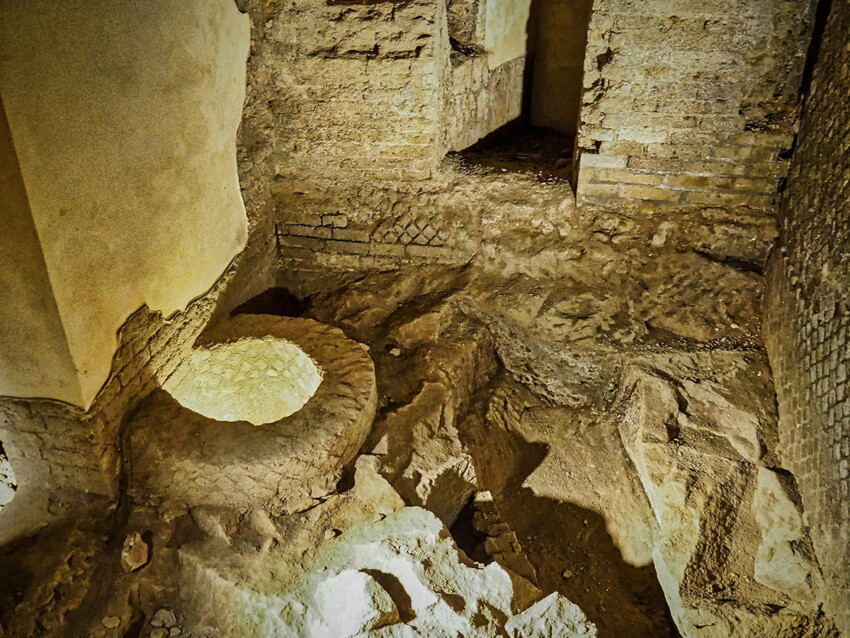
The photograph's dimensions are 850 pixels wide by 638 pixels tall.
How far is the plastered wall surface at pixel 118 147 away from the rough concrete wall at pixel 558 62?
2908 mm

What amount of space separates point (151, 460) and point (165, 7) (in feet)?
6.29

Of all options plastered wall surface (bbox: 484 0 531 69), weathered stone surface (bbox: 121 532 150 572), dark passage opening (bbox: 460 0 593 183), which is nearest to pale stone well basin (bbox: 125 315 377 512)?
weathered stone surface (bbox: 121 532 150 572)

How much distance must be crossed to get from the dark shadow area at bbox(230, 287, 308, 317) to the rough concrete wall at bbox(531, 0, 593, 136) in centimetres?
285

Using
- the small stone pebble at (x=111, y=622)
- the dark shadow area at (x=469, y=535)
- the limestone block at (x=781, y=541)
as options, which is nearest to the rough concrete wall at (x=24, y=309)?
the small stone pebble at (x=111, y=622)

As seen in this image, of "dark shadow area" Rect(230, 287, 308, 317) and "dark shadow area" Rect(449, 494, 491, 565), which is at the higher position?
"dark shadow area" Rect(230, 287, 308, 317)

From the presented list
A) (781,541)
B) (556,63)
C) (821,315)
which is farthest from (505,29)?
(781,541)

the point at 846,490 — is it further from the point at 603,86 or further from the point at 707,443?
the point at 603,86

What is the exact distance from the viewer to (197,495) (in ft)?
8.27

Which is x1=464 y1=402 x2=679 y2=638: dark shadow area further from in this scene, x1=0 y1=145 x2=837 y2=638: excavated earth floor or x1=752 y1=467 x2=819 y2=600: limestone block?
x1=752 y1=467 x2=819 y2=600: limestone block

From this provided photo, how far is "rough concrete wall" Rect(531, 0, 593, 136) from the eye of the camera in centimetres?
507

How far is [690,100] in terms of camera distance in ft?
10.6

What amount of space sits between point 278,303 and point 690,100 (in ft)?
9.02

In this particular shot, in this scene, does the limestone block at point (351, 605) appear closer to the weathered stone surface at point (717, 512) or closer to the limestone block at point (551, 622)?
the limestone block at point (551, 622)

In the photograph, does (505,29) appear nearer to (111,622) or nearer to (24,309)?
(24,309)
